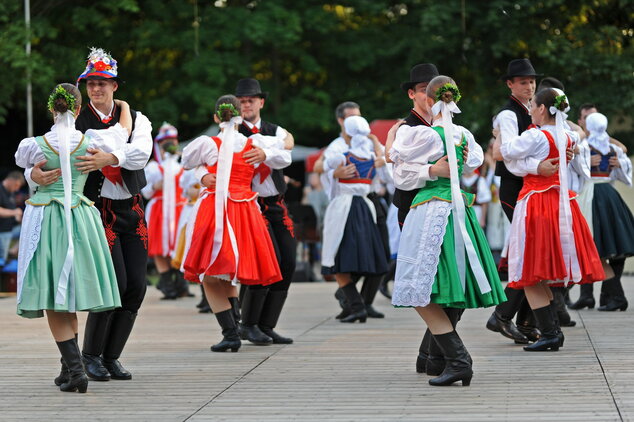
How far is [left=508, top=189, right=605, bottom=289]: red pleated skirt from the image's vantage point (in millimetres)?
7305

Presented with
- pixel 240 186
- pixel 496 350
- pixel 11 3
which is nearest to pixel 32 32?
pixel 11 3

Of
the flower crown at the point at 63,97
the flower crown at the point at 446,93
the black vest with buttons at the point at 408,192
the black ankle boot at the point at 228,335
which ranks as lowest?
the black ankle boot at the point at 228,335

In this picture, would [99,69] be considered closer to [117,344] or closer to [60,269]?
[60,269]

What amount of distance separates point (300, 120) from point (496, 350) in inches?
619

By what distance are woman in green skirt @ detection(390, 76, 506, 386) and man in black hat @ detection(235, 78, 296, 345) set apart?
2.15 meters

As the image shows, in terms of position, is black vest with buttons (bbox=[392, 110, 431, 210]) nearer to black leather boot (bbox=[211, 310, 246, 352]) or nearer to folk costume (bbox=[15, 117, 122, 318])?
folk costume (bbox=[15, 117, 122, 318])

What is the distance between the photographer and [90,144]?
20.3ft

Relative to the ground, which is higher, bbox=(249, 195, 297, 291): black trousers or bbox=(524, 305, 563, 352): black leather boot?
bbox=(249, 195, 297, 291): black trousers

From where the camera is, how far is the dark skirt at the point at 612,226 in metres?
9.95

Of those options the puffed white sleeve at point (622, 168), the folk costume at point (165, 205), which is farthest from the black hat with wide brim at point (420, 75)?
the folk costume at point (165, 205)

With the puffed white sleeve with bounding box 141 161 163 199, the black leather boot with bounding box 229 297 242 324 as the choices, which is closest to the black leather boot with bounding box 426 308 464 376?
the black leather boot with bounding box 229 297 242 324

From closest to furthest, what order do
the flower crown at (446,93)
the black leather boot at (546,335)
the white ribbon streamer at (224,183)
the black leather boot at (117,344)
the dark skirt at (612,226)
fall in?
the flower crown at (446,93) < the black leather boot at (117,344) < the black leather boot at (546,335) < the white ribbon streamer at (224,183) < the dark skirt at (612,226)

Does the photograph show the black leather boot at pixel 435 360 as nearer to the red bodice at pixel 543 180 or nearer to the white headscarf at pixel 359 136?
the red bodice at pixel 543 180

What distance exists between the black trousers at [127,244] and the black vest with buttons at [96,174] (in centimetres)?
9
